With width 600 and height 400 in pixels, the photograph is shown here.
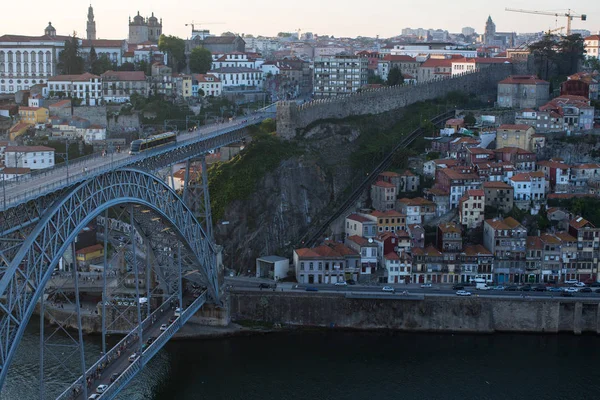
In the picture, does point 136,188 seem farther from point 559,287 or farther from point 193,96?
point 193,96

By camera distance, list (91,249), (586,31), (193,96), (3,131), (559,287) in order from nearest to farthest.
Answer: (559,287) < (91,249) < (3,131) < (193,96) < (586,31)

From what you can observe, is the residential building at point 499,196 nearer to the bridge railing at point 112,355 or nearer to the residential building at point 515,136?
the residential building at point 515,136

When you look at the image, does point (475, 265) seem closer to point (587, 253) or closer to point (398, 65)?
point (587, 253)

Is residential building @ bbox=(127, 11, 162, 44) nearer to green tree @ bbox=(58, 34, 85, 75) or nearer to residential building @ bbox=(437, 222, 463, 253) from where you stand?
green tree @ bbox=(58, 34, 85, 75)

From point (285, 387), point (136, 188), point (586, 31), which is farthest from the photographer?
point (586, 31)

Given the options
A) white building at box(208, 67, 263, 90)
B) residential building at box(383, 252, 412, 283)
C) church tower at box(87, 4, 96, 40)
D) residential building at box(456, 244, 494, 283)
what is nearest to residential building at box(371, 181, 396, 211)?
residential building at box(383, 252, 412, 283)

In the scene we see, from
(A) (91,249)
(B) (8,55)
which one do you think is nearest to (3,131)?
(B) (8,55)

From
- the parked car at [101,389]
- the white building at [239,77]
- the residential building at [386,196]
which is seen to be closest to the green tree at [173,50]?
the white building at [239,77]

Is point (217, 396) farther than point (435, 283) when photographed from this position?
No
